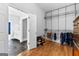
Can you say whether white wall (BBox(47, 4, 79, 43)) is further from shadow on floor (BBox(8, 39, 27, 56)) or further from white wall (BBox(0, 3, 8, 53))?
white wall (BBox(0, 3, 8, 53))

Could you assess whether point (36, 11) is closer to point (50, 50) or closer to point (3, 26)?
A: point (3, 26)

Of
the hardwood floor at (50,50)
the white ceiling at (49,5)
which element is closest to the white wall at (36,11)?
the white ceiling at (49,5)

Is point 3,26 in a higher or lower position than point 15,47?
higher

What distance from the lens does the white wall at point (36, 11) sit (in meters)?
1.69

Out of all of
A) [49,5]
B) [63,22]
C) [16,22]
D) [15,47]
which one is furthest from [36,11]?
[15,47]

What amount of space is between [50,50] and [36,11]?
70cm

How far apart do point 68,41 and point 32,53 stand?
2.06 feet

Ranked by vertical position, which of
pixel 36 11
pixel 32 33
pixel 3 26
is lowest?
pixel 32 33

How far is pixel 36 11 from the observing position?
5.75ft

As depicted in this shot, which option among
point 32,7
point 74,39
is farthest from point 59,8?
point 74,39

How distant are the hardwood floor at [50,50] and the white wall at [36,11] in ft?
0.80

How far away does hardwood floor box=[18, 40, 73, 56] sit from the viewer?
1.73 metres

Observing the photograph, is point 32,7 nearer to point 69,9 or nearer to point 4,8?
point 4,8

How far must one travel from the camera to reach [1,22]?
1.62 m
